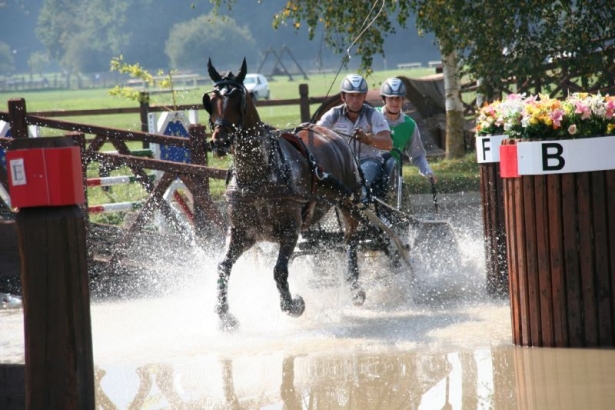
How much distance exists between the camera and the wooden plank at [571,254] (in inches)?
254

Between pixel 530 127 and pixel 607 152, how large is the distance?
1.62 feet

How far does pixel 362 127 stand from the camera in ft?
31.8

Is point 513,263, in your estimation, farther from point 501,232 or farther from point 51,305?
point 51,305

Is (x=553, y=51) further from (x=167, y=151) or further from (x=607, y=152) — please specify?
(x=607, y=152)

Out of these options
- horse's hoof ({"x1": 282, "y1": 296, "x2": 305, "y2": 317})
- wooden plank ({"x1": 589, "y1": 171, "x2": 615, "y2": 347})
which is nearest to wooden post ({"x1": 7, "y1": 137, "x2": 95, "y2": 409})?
wooden plank ({"x1": 589, "y1": 171, "x2": 615, "y2": 347})

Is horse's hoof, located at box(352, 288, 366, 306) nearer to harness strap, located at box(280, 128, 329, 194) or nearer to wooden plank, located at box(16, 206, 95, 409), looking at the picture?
harness strap, located at box(280, 128, 329, 194)

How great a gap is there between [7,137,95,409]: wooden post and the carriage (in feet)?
11.6

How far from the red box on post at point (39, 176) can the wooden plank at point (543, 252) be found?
143 inches

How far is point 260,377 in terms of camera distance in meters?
6.37

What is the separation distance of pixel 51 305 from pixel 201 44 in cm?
11923

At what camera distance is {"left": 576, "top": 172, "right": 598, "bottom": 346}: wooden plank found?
645cm

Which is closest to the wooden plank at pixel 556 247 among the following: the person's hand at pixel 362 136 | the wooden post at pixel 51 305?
the person's hand at pixel 362 136

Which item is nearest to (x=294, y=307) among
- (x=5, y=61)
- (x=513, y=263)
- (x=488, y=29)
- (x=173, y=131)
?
(x=513, y=263)

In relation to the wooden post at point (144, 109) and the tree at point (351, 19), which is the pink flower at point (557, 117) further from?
the wooden post at point (144, 109)
